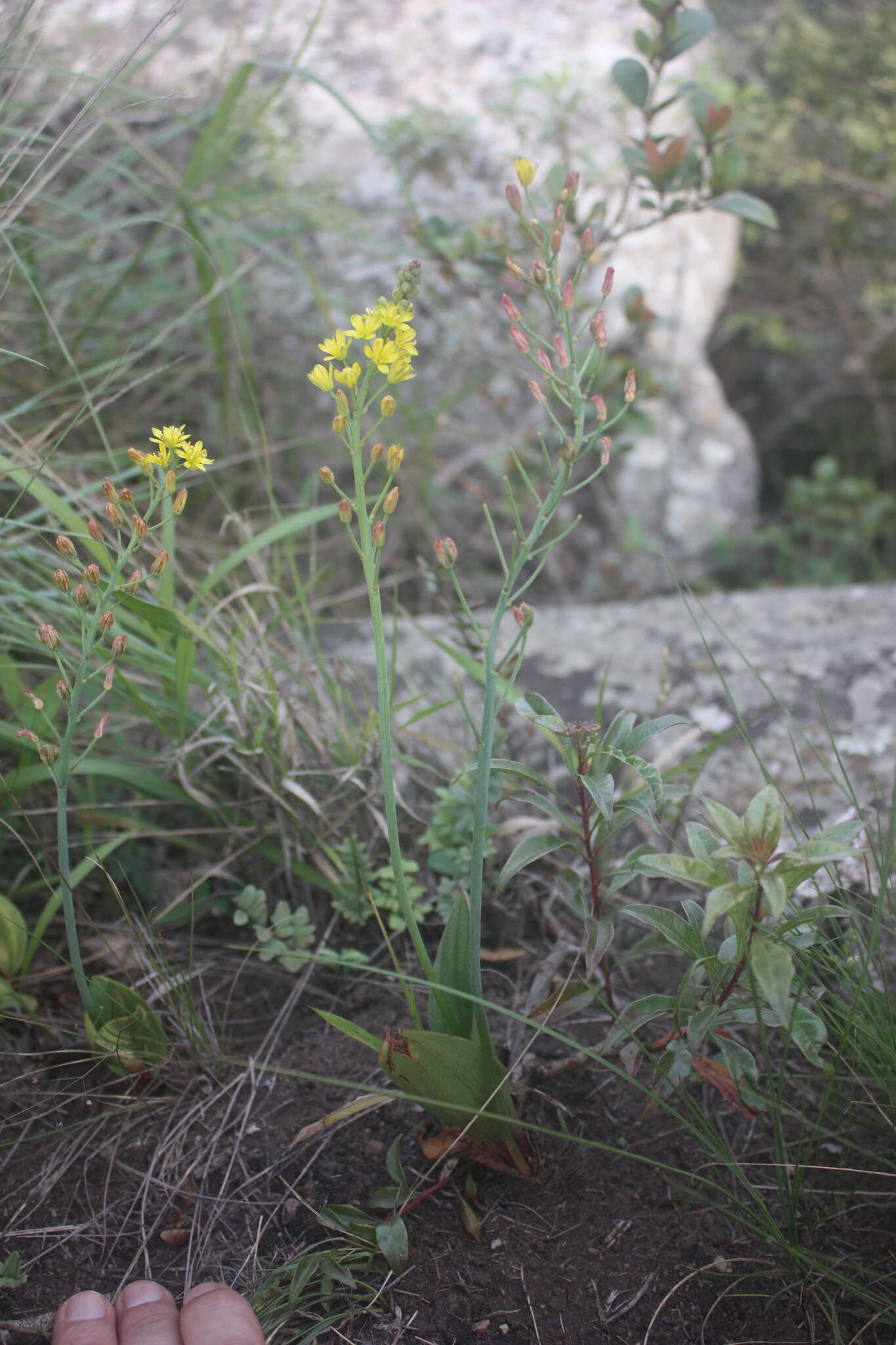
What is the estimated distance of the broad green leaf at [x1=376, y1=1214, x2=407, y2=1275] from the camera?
92cm

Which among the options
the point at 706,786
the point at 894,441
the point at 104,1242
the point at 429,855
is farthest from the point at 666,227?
the point at 104,1242

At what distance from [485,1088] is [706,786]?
721 mm

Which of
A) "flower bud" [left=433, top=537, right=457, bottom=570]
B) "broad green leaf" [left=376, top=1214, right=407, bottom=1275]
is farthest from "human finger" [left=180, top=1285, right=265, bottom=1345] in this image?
"flower bud" [left=433, top=537, right=457, bottom=570]

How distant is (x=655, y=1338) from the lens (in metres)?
0.92

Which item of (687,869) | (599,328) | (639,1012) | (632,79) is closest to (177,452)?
(599,328)

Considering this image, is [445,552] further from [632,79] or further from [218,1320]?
[632,79]

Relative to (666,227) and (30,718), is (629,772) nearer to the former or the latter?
(30,718)

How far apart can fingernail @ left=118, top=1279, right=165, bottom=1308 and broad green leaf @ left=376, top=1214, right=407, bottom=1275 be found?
229 mm

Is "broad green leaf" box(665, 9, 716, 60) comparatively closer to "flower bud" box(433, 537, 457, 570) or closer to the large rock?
the large rock

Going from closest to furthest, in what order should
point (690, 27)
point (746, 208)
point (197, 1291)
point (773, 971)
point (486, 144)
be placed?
1. point (773, 971)
2. point (197, 1291)
3. point (690, 27)
4. point (746, 208)
5. point (486, 144)

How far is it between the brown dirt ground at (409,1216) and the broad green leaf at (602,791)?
0.34m

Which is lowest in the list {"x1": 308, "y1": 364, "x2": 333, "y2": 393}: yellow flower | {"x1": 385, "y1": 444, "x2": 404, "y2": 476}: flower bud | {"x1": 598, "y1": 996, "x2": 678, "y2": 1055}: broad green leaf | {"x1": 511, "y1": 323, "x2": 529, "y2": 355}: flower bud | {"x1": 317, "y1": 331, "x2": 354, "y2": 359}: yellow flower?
{"x1": 598, "y1": 996, "x2": 678, "y2": 1055}: broad green leaf

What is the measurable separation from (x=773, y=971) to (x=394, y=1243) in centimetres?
48

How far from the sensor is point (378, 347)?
0.85 m
